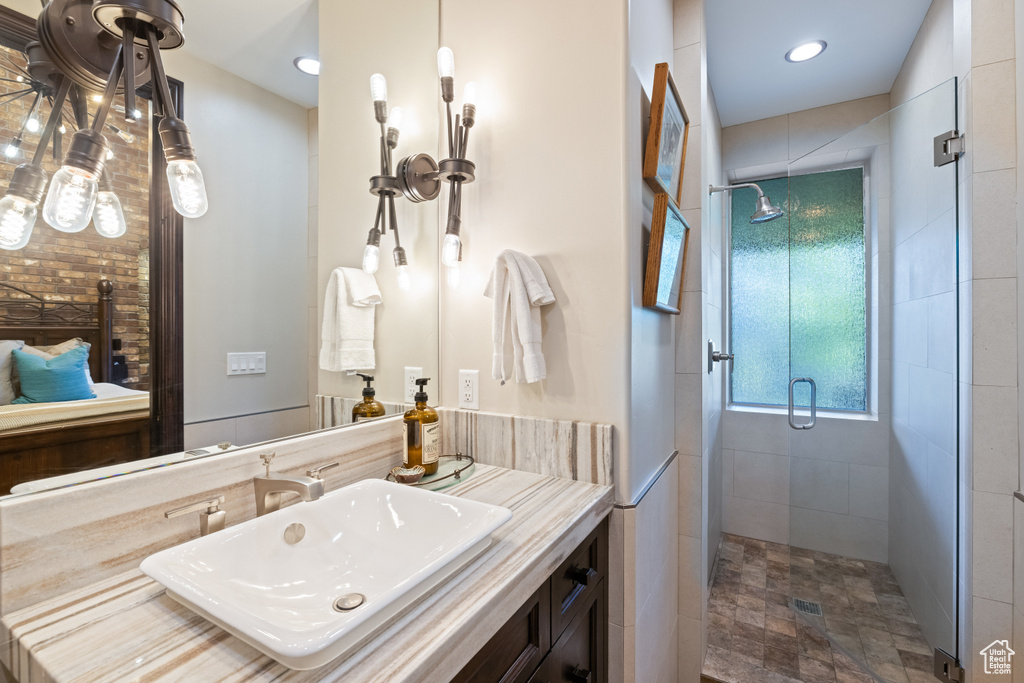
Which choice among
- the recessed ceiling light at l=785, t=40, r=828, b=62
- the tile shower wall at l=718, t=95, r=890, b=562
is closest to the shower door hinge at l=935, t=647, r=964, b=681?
the tile shower wall at l=718, t=95, r=890, b=562

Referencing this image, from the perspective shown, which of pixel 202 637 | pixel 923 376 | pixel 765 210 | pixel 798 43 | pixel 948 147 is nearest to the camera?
pixel 202 637

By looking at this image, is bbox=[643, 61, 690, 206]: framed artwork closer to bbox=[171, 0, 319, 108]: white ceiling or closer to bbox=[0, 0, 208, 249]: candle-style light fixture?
bbox=[171, 0, 319, 108]: white ceiling

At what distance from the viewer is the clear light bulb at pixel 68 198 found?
0.68m

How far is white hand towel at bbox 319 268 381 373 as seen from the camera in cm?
117

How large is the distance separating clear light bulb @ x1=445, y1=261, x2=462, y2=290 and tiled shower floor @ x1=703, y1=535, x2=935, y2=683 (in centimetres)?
181

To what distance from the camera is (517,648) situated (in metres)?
0.79

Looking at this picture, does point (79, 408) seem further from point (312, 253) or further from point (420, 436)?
point (420, 436)

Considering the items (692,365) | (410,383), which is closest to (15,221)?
(410,383)

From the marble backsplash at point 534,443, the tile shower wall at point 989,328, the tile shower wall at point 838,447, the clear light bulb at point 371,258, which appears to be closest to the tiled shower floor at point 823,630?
the tile shower wall at point 838,447

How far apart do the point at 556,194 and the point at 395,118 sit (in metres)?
0.56

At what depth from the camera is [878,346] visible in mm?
1857

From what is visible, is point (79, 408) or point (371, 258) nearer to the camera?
point (79, 408)

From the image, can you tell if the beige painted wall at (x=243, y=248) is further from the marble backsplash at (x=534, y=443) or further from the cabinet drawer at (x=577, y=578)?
the cabinet drawer at (x=577, y=578)

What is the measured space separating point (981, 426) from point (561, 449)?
1.41 metres
